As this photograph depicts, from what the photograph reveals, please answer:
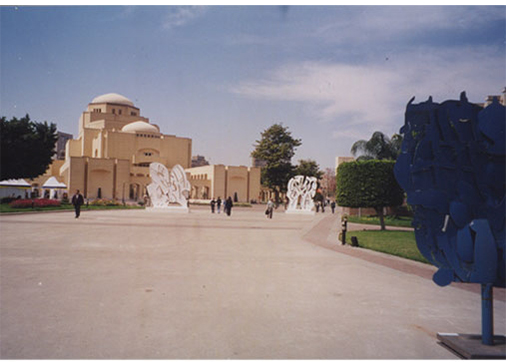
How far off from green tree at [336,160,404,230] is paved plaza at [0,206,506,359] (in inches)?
329

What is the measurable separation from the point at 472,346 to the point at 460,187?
1.40 metres

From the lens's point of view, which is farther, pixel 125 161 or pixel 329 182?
pixel 329 182

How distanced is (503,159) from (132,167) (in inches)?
2253

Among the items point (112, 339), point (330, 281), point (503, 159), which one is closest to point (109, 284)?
point (112, 339)

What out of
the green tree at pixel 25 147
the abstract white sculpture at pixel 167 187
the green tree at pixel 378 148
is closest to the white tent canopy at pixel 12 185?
the green tree at pixel 25 147

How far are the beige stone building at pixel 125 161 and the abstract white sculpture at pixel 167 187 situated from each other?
2553 centimetres

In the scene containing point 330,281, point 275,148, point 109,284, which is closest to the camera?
point 109,284

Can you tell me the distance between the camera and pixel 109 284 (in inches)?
252

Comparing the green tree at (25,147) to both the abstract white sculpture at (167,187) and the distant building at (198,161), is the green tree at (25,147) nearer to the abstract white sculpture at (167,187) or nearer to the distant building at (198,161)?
the abstract white sculpture at (167,187)

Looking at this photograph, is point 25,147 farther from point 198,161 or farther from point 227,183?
point 198,161

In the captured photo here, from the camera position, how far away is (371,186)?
58.4 ft

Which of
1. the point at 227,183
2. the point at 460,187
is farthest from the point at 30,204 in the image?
the point at 227,183

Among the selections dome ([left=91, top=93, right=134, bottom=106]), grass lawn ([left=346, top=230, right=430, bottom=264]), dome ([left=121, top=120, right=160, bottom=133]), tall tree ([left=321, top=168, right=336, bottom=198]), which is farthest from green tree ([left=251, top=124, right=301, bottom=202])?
grass lawn ([left=346, top=230, right=430, bottom=264])

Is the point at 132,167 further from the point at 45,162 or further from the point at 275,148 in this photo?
the point at 45,162
